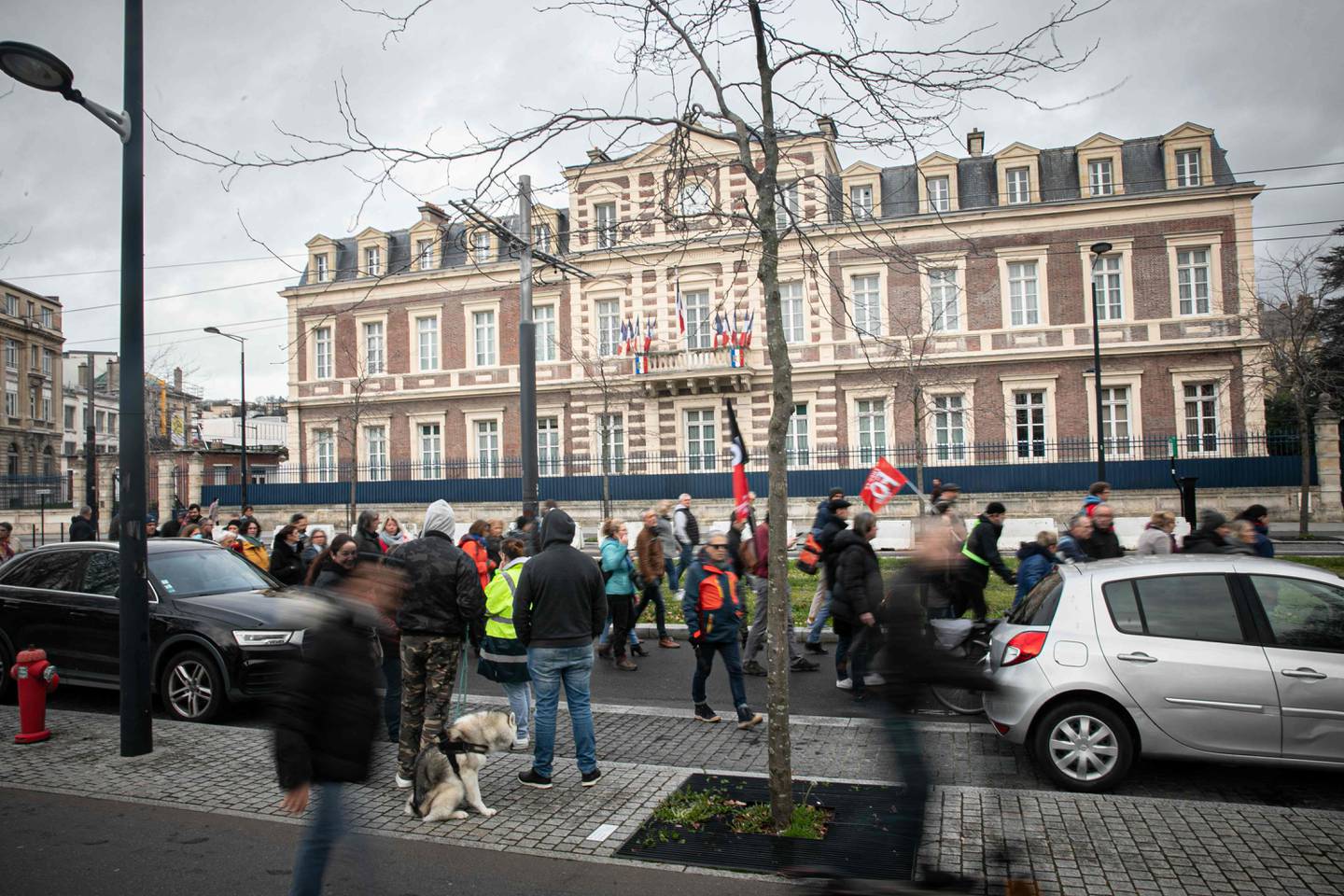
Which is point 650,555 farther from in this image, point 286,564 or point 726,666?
point 286,564

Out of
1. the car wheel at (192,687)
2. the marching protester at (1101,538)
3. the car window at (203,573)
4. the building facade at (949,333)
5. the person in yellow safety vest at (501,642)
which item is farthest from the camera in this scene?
the building facade at (949,333)

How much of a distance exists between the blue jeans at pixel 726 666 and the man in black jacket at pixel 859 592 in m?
1.21

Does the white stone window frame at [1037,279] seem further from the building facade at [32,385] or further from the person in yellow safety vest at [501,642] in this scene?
the building facade at [32,385]

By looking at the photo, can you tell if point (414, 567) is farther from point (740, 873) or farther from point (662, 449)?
point (662, 449)

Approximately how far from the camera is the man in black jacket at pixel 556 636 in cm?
613

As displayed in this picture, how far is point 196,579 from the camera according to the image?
9266 mm

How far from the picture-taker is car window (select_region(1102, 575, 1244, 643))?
6082mm

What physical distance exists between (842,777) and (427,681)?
308cm

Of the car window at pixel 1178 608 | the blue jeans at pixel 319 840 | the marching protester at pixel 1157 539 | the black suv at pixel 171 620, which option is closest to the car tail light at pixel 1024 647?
the car window at pixel 1178 608

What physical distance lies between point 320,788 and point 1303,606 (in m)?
6.38

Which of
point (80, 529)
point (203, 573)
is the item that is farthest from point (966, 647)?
point (80, 529)

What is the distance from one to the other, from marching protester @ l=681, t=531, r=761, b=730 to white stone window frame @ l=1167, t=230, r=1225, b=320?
29188mm

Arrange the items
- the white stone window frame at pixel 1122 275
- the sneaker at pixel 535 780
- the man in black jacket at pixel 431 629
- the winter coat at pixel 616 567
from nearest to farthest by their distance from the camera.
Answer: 1. the man in black jacket at pixel 431 629
2. the sneaker at pixel 535 780
3. the winter coat at pixel 616 567
4. the white stone window frame at pixel 1122 275

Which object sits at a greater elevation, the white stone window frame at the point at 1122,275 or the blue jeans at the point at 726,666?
the white stone window frame at the point at 1122,275
